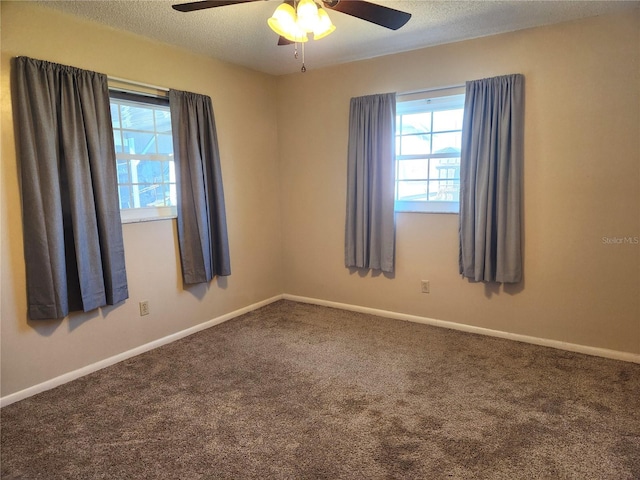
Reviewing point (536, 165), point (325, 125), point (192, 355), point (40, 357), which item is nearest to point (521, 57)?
point (536, 165)

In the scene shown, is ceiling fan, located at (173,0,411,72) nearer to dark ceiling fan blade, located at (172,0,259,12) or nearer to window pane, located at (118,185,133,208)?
dark ceiling fan blade, located at (172,0,259,12)

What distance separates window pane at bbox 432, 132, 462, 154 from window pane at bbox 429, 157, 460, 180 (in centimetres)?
8

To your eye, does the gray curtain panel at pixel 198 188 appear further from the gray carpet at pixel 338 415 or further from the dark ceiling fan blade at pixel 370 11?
the dark ceiling fan blade at pixel 370 11

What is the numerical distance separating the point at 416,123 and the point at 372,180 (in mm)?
633

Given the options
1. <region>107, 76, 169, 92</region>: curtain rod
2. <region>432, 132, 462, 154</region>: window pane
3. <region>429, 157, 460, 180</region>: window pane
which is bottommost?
<region>429, 157, 460, 180</region>: window pane

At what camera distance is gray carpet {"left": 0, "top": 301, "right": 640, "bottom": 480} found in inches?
71.7

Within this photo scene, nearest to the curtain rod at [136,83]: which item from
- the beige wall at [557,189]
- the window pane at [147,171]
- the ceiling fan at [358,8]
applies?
the window pane at [147,171]

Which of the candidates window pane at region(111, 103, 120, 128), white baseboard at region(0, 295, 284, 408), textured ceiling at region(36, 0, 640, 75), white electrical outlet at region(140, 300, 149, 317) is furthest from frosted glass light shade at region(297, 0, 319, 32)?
white baseboard at region(0, 295, 284, 408)

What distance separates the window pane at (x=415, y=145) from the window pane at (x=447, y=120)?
121 millimetres

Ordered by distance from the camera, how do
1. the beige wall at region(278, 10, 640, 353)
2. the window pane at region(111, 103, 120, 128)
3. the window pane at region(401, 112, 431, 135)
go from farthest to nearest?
1. the window pane at region(401, 112, 431, 135)
2. the window pane at region(111, 103, 120, 128)
3. the beige wall at region(278, 10, 640, 353)

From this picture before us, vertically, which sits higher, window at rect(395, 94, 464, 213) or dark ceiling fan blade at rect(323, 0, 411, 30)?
dark ceiling fan blade at rect(323, 0, 411, 30)

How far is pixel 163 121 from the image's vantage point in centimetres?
321

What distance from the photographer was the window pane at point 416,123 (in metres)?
3.46

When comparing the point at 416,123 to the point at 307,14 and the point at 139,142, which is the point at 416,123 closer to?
the point at 307,14
